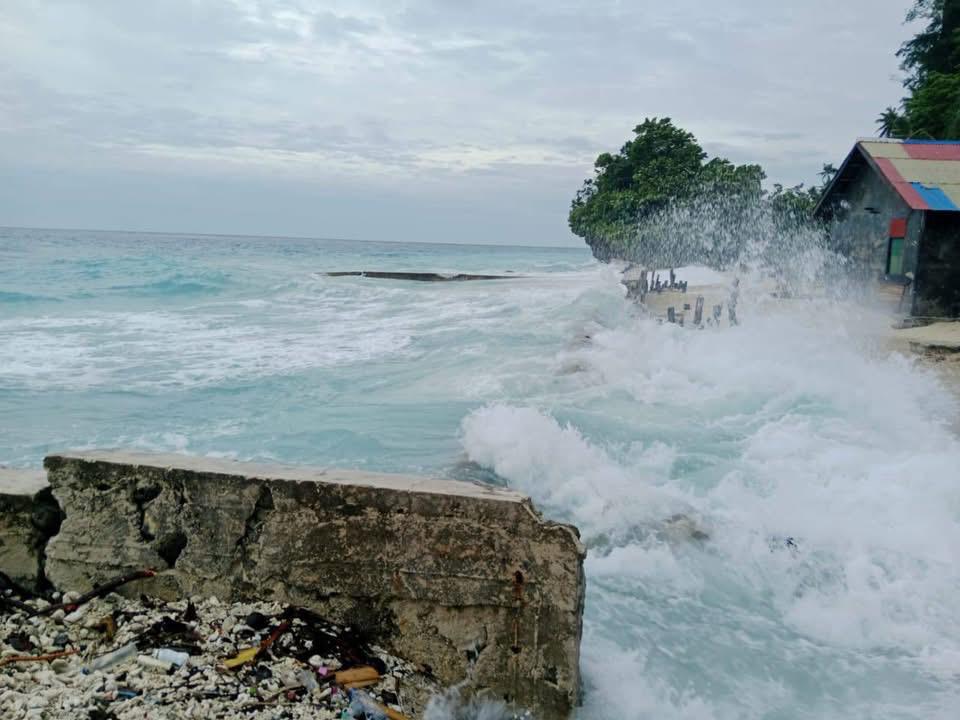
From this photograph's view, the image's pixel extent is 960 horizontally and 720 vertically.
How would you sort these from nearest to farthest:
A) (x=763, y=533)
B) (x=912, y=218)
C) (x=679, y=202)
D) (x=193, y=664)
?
(x=193, y=664) → (x=763, y=533) → (x=912, y=218) → (x=679, y=202)

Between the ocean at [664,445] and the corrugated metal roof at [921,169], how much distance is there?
2.61 metres

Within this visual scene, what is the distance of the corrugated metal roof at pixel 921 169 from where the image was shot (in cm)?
1461

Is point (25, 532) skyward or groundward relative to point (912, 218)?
groundward

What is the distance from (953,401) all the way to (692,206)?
2998 centimetres

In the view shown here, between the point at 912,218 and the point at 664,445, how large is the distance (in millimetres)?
10377

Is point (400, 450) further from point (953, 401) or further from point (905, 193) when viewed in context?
point (905, 193)

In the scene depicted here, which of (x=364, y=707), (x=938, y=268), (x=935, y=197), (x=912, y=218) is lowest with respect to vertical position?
(x=364, y=707)

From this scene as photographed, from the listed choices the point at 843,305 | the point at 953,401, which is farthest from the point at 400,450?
the point at 843,305

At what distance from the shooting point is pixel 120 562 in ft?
11.8

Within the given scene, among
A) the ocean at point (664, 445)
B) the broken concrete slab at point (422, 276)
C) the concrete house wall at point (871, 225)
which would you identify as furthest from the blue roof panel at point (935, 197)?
the broken concrete slab at point (422, 276)

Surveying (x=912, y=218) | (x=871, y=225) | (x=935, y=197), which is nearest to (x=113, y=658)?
(x=935, y=197)

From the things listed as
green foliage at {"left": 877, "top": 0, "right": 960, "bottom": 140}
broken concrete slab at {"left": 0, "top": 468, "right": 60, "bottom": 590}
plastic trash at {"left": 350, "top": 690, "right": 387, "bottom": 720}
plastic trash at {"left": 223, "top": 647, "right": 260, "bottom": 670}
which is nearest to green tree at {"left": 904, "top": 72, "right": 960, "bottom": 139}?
green foliage at {"left": 877, "top": 0, "right": 960, "bottom": 140}

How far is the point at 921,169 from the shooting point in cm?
1564

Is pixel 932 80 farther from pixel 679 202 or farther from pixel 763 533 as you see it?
pixel 763 533
